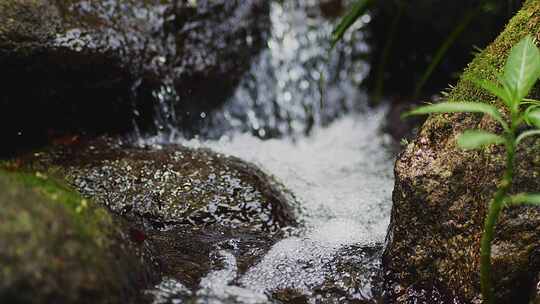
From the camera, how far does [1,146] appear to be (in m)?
3.83

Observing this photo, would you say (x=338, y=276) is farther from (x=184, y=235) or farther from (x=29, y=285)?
(x=29, y=285)

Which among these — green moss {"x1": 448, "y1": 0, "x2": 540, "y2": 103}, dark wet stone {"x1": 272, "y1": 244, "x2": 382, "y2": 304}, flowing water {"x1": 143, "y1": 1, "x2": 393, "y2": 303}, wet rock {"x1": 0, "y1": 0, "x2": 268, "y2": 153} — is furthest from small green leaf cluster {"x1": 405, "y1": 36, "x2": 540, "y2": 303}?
wet rock {"x1": 0, "y1": 0, "x2": 268, "y2": 153}

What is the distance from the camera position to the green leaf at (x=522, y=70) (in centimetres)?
189

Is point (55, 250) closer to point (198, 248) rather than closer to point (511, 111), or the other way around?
point (198, 248)

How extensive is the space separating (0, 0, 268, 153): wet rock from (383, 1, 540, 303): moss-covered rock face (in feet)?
8.28

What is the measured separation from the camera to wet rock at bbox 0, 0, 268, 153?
3.75 metres

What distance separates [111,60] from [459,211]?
9.26 ft

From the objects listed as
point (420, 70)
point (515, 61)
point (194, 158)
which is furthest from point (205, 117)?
point (515, 61)

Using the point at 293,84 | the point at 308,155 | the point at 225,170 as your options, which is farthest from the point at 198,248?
the point at 293,84

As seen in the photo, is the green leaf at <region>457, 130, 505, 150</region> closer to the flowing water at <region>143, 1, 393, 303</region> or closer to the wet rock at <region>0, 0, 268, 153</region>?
the flowing water at <region>143, 1, 393, 303</region>

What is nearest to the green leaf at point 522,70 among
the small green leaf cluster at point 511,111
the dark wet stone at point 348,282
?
the small green leaf cluster at point 511,111

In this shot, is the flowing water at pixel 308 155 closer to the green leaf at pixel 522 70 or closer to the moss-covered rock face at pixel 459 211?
the moss-covered rock face at pixel 459 211

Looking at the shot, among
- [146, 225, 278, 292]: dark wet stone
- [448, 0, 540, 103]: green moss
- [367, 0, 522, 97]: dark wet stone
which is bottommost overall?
[146, 225, 278, 292]: dark wet stone

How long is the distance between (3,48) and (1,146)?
706 millimetres
